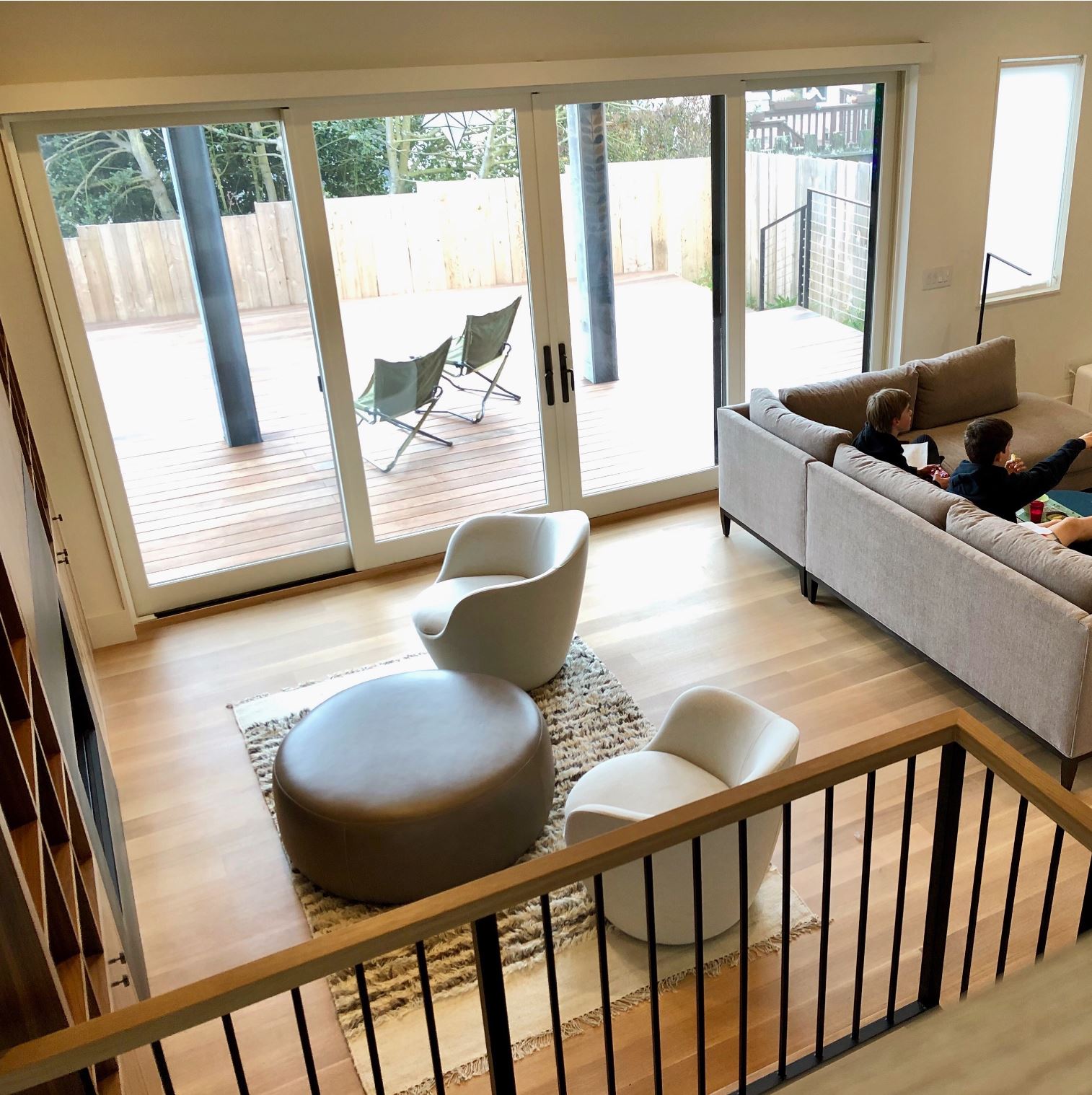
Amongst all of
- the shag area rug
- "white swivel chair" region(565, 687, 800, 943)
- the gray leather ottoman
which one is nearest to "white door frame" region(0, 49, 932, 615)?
the gray leather ottoman

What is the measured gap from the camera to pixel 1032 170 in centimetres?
595

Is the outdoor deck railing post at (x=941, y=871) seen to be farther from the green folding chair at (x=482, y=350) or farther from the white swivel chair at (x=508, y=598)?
the green folding chair at (x=482, y=350)

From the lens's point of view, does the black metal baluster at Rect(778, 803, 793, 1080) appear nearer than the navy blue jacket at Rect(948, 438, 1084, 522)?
Yes

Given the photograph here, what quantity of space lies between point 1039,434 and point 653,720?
8.88 feet

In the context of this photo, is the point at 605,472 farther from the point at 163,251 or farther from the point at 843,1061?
the point at 843,1061

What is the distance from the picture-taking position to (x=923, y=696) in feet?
12.3

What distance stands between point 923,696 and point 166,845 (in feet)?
8.96

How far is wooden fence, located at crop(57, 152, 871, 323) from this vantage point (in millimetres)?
4184

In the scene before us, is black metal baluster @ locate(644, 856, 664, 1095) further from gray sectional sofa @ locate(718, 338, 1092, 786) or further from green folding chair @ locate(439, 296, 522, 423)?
green folding chair @ locate(439, 296, 522, 423)

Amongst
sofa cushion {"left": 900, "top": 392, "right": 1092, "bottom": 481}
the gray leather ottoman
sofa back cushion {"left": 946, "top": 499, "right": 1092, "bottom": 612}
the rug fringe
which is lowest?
the rug fringe

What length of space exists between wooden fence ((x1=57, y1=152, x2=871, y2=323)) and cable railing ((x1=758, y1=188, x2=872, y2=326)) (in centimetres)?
7

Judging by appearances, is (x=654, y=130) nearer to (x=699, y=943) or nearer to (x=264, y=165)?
(x=264, y=165)

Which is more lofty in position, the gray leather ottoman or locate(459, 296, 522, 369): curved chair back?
locate(459, 296, 522, 369): curved chair back

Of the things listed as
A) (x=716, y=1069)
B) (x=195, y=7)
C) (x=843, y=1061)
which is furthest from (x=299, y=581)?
(x=843, y=1061)
